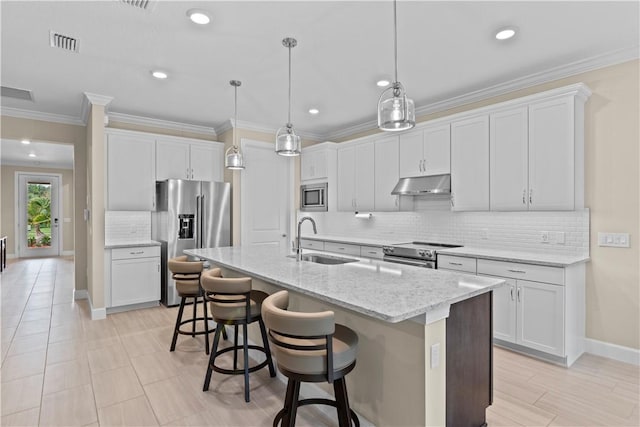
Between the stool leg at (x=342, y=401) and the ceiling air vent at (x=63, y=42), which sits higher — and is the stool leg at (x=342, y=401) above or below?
below

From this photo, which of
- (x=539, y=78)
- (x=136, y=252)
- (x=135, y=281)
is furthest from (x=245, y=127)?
(x=539, y=78)

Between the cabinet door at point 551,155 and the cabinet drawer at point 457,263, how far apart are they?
785 mm

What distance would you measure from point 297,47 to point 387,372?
2628 millimetres

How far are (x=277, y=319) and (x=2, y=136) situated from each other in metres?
5.27

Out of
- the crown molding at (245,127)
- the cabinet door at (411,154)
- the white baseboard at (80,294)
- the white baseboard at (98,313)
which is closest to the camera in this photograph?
the white baseboard at (98,313)

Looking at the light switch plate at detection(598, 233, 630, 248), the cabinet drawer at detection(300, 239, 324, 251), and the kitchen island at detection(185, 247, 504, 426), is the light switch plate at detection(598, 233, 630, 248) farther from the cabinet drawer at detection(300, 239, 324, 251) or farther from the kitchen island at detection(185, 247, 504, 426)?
the cabinet drawer at detection(300, 239, 324, 251)

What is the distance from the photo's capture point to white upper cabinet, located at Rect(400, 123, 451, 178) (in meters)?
4.20

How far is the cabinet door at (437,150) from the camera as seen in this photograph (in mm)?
4172

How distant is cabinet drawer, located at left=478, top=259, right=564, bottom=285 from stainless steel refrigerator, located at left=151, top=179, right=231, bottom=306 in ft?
11.8

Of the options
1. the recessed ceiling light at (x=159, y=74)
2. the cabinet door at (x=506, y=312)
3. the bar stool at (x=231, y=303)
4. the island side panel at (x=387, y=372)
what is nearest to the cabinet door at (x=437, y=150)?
the cabinet door at (x=506, y=312)

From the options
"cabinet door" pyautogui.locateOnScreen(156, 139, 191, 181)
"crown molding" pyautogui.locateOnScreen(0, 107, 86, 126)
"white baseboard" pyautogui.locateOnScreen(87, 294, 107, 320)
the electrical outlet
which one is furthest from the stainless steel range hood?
"crown molding" pyautogui.locateOnScreen(0, 107, 86, 126)

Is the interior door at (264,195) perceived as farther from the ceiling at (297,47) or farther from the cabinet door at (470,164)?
the cabinet door at (470,164)

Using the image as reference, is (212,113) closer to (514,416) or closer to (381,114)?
(381,114)

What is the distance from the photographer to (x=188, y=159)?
545 cm
